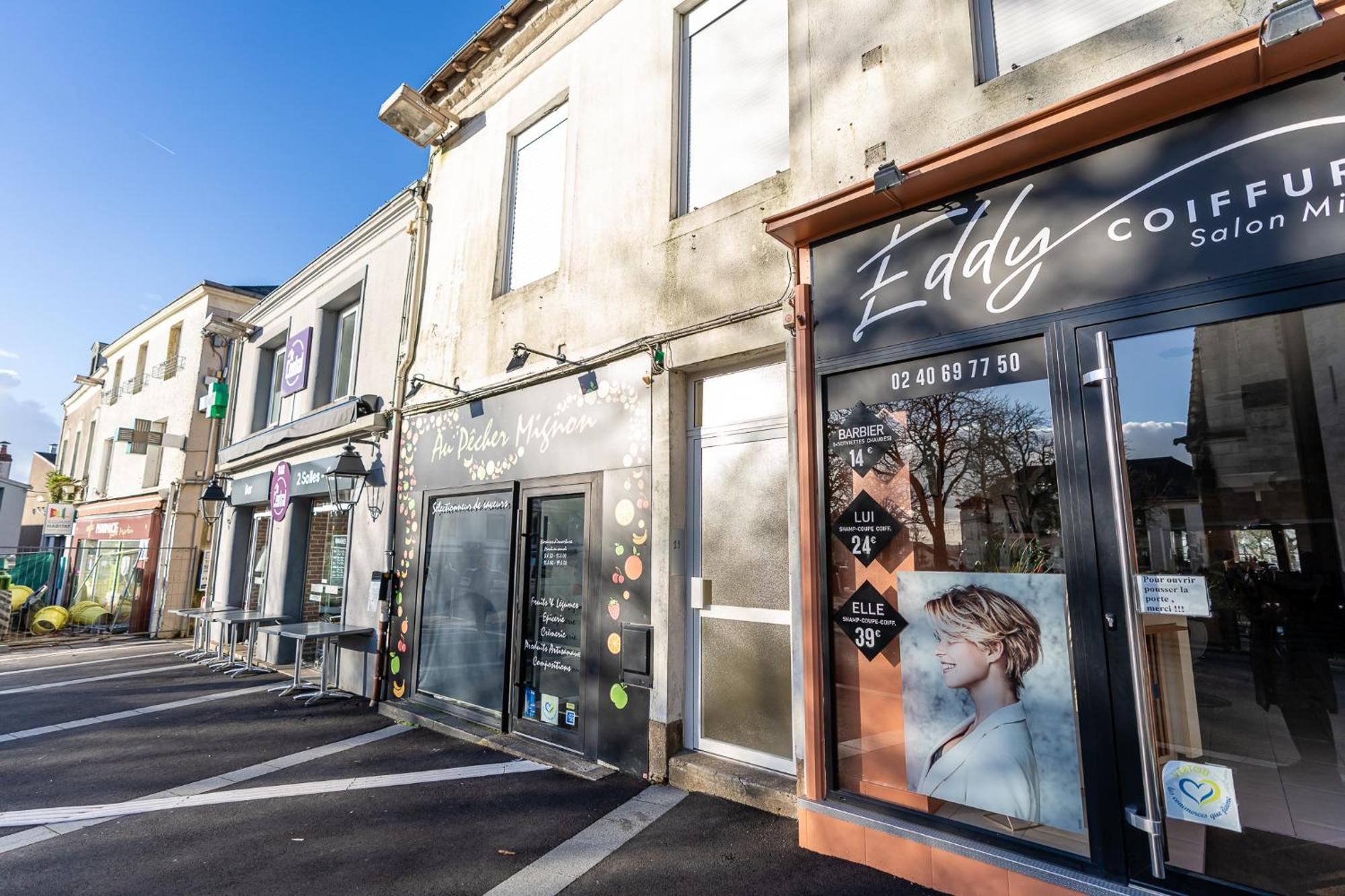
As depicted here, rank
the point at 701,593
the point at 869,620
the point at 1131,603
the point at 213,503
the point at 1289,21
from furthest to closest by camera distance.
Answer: the point at 213,503 → the point at 701,593 → the point at 869,620 → the point at 1131,603 → the point at 1289,21

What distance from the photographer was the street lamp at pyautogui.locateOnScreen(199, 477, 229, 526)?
37.8 feet

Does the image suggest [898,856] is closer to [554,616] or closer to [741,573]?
[741,573]

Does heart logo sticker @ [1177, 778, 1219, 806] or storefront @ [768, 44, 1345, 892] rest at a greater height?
storefront @ [768, 44, 1345, 892]

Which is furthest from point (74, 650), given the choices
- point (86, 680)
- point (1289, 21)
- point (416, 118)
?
point (1289, 21)

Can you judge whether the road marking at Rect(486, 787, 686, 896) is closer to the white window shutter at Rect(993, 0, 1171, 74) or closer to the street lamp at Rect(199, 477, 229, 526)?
the white window shutter at Rect(993, 0, 1171, 74)

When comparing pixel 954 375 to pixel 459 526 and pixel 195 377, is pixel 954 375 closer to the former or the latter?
pixel 459 526

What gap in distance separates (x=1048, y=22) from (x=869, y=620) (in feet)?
11.2

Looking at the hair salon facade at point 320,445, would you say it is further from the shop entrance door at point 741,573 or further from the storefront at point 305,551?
the shop entrance door at point 741,573

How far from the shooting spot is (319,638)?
7.21 meters

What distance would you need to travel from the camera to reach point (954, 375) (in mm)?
3412

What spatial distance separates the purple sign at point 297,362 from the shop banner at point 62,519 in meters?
14.4

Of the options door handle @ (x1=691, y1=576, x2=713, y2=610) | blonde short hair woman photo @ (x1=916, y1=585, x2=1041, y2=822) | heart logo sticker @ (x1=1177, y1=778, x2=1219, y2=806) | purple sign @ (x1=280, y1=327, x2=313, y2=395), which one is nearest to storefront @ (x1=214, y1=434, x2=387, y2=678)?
purple sign @ (x1=280, y1=327, x2=313, y2=395)

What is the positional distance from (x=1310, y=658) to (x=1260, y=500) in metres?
0.71

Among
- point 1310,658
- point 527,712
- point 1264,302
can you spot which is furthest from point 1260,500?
point 527,712
